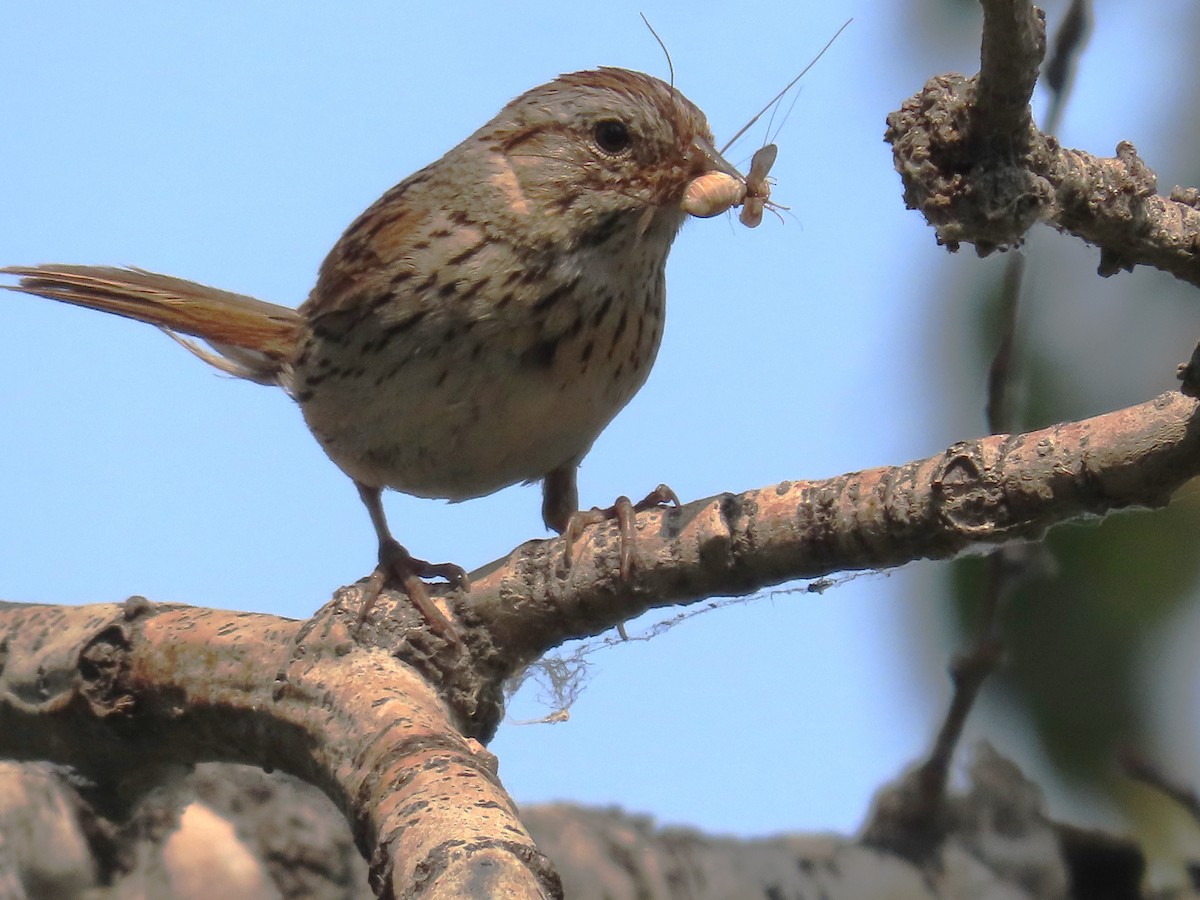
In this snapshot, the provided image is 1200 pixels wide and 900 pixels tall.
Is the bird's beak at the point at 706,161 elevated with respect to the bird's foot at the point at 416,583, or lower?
elevated

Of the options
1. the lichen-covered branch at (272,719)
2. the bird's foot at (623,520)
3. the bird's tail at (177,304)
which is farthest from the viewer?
the bird's tail at (177,304)

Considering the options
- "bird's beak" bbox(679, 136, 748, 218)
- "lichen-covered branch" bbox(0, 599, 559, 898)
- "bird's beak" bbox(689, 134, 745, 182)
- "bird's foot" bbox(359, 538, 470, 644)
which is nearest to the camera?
"lichen-covered branch" bbox(0, 599, 559, 898)

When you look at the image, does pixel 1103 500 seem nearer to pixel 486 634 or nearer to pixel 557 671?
pixel 486 634

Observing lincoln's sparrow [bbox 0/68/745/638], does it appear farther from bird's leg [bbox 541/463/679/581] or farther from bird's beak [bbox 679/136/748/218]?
bird's leg [bbox 541/463/679/581]

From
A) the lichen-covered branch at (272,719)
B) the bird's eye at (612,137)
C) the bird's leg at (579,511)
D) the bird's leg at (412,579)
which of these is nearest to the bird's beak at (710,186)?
the bird's eye at (612,137)

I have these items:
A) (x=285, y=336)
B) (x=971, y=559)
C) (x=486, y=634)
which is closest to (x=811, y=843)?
(x=971, y=559)

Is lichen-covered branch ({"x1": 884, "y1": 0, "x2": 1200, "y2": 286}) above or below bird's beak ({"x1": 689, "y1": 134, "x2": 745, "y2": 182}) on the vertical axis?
below

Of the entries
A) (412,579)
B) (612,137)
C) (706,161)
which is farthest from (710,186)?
(412,579)

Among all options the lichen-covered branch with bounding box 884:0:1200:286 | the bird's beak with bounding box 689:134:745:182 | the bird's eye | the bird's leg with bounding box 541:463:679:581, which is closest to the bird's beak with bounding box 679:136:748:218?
the bird's beak with bounding box 689:134:745:182

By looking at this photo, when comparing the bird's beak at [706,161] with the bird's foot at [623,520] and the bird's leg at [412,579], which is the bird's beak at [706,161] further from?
the bird's leg at [412,579]
